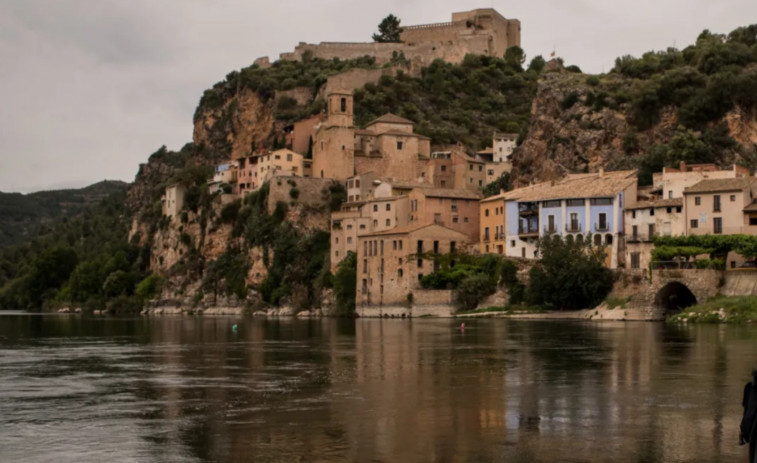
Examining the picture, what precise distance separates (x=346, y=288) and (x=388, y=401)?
58.7m

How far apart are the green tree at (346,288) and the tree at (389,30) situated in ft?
225

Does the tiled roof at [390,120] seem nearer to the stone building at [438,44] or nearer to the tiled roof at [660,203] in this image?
the stone building at [438,44]

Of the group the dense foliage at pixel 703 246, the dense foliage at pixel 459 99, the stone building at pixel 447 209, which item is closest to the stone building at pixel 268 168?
the dense foliage at pixel 459 99

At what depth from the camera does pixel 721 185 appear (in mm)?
63562

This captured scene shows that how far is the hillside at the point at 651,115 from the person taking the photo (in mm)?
80750

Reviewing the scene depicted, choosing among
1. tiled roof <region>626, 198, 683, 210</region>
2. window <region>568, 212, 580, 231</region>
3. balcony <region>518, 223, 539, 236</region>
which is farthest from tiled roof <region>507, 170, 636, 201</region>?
balcony <region>518, 223, 539, 236</region>

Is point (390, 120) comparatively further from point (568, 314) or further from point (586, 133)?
point (568, 314)

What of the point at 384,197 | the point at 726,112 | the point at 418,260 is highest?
the point at 726,112

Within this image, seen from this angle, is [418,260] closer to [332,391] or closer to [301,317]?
[301,317]

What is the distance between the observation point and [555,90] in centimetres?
9300

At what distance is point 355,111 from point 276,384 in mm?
88926

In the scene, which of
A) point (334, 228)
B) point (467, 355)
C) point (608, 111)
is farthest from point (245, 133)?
point (467, 355)

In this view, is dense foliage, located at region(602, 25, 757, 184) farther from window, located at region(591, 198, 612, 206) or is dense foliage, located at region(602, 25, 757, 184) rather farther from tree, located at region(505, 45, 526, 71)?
tree, located at region(505, 45, 526, 71)

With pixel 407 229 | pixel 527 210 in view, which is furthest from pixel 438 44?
pixel 527 210
